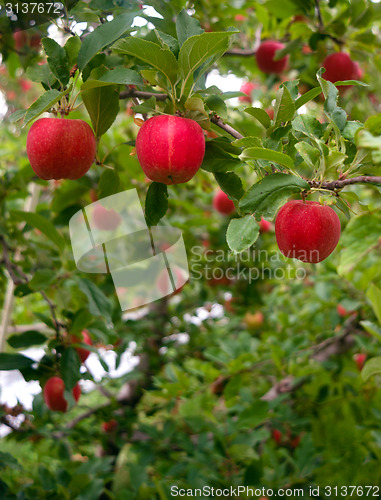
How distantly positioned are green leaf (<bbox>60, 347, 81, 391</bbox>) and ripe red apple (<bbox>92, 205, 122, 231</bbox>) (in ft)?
1.30

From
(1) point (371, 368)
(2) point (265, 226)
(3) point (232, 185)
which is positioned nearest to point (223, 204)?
(2) point (265, 226)

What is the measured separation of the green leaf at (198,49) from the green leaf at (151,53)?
1cm

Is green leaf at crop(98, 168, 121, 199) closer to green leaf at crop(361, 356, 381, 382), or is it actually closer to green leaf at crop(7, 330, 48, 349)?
green leaf at crop(7, 330, 48, 349)

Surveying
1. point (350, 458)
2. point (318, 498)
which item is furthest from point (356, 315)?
point (318, 498)

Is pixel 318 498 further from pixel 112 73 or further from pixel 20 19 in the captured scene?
pixel 20 19

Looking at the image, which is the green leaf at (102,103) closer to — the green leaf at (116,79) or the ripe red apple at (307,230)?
the green leaf at (116,79)

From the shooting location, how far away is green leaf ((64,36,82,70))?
58 cm

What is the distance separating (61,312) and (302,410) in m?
1.04

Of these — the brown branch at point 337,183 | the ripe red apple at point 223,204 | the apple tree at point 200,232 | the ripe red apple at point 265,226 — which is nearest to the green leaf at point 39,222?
the apple tree at point 200,232

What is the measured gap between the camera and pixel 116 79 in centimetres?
52

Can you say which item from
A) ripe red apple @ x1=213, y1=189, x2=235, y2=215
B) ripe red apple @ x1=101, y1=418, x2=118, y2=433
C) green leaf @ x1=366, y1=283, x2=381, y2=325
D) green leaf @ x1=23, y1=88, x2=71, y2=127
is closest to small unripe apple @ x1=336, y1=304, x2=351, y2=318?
ripe red apple @ x1=213, y1=189, x2=235, y2=215

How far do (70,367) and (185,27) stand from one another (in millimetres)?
606

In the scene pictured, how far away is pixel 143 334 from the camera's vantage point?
1.54m

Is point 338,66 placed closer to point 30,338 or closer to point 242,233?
point 242,233
